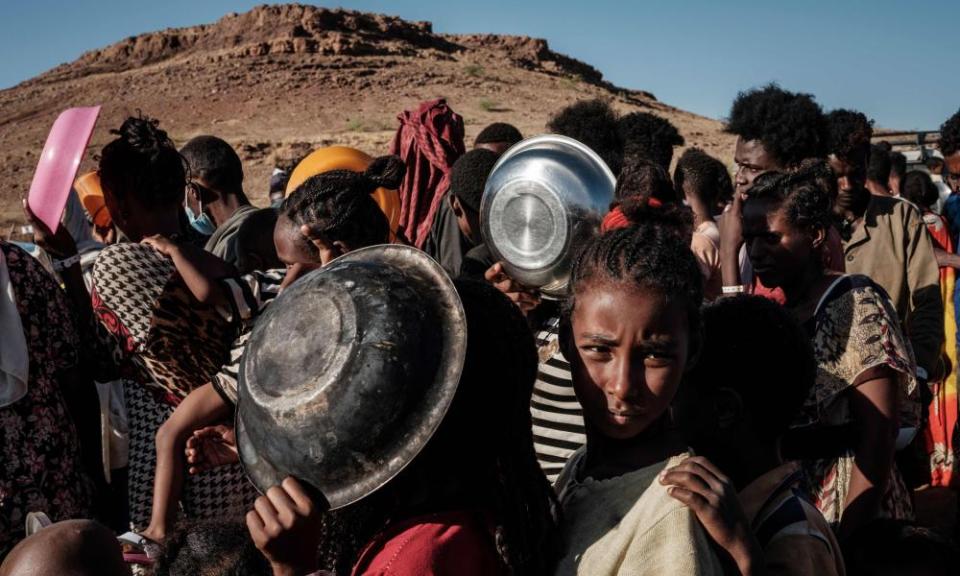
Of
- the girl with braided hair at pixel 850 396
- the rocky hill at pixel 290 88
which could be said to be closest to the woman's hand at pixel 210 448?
the girl with braided hair at pixel 850 396

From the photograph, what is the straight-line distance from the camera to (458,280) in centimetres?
181

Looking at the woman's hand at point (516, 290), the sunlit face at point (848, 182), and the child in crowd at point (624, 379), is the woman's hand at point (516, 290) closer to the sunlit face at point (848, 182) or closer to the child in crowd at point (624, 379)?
the child in crowd at point (624, 379)

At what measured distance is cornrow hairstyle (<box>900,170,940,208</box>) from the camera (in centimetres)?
1074

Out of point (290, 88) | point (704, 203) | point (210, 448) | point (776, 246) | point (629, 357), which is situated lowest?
point (210, 448)

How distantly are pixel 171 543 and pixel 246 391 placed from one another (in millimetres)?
741

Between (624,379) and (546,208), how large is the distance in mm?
1233

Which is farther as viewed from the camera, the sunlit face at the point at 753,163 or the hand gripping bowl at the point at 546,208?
the sunlit face at the point at 753,163

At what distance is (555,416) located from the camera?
273 cm

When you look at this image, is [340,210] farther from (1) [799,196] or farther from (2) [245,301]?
(1) [799,196]

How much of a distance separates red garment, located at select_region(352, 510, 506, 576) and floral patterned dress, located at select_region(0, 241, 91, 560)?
5.79 feet

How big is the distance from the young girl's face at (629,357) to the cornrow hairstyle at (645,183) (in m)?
1.24

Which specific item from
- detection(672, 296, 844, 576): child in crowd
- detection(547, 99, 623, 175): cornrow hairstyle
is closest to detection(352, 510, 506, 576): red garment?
detection(672, 296, 844, 576): child in crowd

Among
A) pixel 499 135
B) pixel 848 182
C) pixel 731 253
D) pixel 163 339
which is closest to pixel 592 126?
pixel 499 135

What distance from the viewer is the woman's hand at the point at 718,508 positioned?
5.30ft
